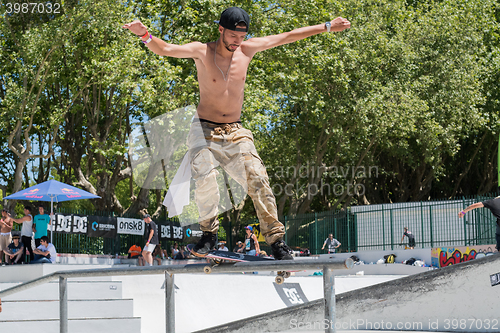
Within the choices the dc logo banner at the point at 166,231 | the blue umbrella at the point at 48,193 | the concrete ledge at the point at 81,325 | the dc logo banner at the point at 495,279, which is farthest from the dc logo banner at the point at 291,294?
the dc logo banner at the point at 166,231

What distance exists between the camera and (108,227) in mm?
18469

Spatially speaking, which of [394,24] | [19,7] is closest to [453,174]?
[394,24]

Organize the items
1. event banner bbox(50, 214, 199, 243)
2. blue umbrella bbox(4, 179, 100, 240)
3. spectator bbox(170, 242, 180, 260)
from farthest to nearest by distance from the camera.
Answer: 1. spectator bbox(170, 242, 180, 260)
2. event banner bbox(50, 214, 199, 243)
3. blue umbrella bbox(4, 179, 100, 240)

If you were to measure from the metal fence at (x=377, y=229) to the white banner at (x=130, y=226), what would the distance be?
0.30m

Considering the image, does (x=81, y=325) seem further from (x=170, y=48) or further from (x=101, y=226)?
(x=101, y=226)

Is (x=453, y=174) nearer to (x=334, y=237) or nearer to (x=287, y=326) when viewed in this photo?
(x=334, y=237)

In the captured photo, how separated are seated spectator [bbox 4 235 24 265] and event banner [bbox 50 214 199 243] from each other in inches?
119

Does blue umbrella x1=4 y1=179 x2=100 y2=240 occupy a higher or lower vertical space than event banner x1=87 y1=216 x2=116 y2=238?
higher

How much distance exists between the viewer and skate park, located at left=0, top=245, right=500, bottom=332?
662cm

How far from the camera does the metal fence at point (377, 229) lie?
1850 cm

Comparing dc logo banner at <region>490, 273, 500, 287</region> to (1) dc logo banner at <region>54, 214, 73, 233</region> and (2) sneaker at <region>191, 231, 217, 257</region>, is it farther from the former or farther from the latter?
(1) dc logo banner at <region>54, 214, 73, 233</region>

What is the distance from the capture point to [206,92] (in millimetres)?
4668

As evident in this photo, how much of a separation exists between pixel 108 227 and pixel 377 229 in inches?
450

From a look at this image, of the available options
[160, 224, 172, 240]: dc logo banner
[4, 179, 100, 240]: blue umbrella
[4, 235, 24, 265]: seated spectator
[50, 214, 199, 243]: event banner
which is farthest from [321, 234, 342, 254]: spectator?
[4, 235, 24, 265]: seated spectator
